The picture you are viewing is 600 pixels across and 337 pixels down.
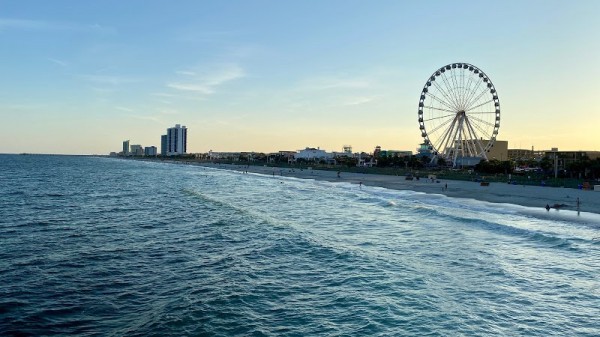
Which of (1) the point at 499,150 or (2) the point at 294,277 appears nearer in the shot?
(2) the point at 294,277

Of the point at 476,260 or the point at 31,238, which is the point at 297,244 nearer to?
the point at 476,260

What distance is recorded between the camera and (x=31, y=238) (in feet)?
67.8

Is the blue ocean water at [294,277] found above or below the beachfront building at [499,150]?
below

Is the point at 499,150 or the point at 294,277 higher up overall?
the point at 499,150

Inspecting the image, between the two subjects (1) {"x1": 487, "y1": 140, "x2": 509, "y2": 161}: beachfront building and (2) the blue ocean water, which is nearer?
(2) the blue ocean water

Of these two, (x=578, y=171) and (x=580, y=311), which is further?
(x=578, y=171)

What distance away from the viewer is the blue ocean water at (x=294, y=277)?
10.9 m

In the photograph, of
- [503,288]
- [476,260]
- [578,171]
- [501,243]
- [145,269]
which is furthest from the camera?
[578,171]

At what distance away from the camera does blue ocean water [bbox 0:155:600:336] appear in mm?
10945

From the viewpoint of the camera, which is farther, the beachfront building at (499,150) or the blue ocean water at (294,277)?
the beachfront building at (499,150)

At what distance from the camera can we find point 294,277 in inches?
597

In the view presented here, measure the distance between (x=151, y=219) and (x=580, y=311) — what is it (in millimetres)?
23840

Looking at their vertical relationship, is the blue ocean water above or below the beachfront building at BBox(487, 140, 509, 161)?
below

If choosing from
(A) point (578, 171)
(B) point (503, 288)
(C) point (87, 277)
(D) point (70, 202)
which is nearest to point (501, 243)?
(B) point (503, 288)
